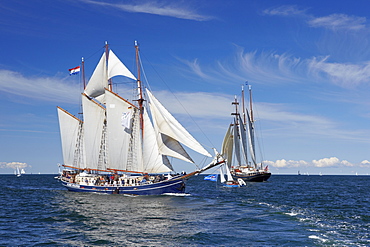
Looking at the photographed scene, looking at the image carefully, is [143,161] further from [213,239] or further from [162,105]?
[213,239]

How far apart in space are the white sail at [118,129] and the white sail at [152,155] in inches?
150

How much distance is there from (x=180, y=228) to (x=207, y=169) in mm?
25656

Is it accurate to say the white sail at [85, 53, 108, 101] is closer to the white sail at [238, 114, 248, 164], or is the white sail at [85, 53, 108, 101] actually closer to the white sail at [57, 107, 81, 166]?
the white sail at [57, 107, 81, 166]

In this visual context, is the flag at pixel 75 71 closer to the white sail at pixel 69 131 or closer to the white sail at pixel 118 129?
A: the white sail at pixel 69 131

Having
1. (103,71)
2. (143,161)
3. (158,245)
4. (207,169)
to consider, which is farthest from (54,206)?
(103,71)

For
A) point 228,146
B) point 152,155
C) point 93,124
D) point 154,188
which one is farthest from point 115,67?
point 228,146

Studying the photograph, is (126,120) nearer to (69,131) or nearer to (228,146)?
(69,131)

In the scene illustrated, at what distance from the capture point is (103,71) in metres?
71.0

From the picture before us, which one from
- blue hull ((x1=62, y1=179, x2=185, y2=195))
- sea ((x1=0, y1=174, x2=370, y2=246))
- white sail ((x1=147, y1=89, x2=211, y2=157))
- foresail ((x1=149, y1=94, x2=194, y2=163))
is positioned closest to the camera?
sea ((x1=0, y1=174, x2=370, y2=246))

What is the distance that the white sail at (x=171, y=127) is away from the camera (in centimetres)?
5304

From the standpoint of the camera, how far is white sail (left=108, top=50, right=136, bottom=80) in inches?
2647

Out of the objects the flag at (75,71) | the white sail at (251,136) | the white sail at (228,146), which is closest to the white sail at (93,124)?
the flag at (75,71)

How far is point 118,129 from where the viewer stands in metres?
64.8

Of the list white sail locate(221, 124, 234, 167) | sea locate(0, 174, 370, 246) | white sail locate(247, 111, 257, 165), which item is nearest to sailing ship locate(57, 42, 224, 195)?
sea locate(0, 174, 370, 246)
